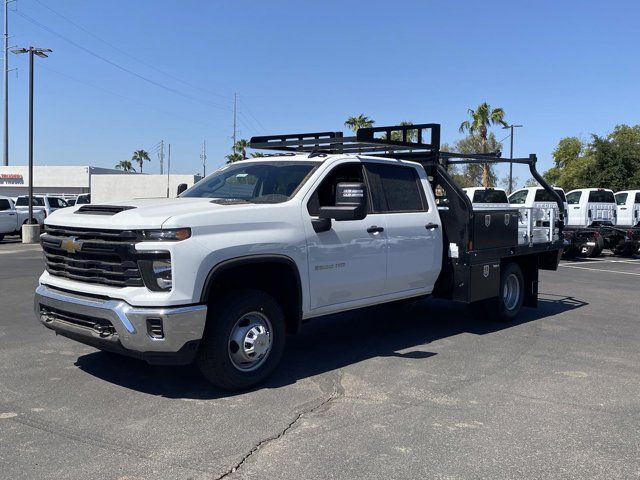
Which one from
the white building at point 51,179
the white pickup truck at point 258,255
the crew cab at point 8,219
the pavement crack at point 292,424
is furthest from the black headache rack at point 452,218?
the white building at point 51,179

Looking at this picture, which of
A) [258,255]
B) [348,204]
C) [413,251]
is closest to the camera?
[258,255]

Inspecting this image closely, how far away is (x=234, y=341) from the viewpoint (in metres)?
5.20

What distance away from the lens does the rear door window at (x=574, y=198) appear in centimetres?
2159

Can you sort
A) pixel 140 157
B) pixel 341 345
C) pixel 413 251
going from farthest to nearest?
pixel 140 157 → pixel 341 345 → pixel 413 251

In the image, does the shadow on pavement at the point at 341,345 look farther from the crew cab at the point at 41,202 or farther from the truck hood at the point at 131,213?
the crew cab at the point at 41,202

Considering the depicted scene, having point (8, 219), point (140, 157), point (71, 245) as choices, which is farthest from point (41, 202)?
point (140, 157)

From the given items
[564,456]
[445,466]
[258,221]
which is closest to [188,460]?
[445,466]

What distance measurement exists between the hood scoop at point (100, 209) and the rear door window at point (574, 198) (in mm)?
19337

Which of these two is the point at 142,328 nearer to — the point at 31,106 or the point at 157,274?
the point at 157,274

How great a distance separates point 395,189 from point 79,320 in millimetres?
3514

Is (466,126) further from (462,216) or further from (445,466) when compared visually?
(445,466)

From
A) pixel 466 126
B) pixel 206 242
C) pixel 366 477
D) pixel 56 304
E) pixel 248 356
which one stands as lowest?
pixel 366 477

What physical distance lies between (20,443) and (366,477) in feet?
7.58

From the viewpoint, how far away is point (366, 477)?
3.75 m
